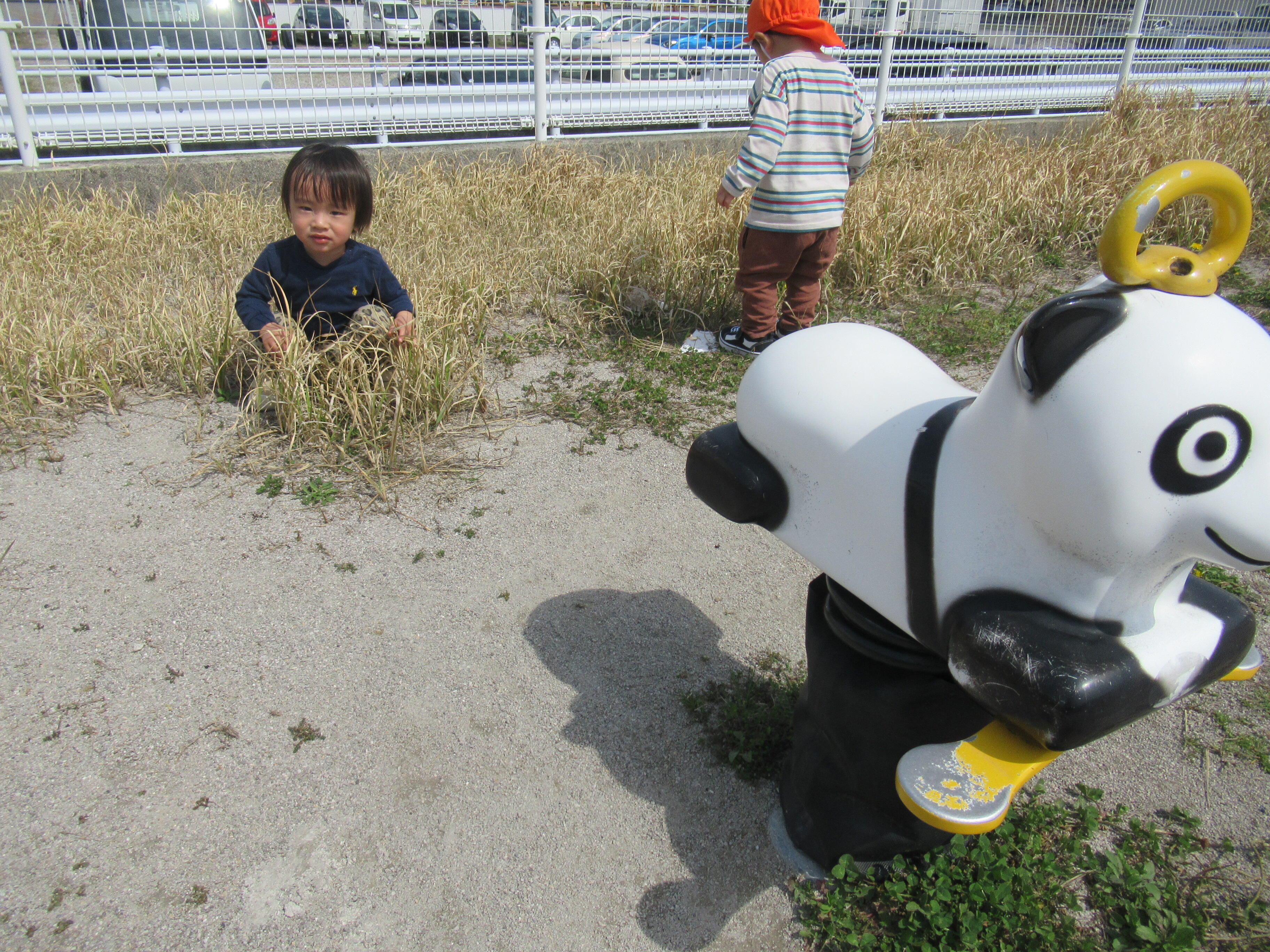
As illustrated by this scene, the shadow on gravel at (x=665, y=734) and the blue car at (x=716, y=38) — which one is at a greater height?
the blue car at (x=716, y=38)

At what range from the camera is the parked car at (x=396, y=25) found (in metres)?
7.05

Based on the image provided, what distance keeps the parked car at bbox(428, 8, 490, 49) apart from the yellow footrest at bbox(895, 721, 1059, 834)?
7.35m

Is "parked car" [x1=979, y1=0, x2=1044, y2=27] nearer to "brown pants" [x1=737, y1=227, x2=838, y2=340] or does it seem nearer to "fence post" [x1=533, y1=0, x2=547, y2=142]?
"fence post" [x1=533, y1=0, x2=547, y2=142]

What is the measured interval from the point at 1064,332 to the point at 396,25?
7329 mm

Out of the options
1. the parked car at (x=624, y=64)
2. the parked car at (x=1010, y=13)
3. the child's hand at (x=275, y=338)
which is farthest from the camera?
the parked car at (x=1010, y=13)

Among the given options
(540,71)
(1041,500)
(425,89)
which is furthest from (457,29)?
(1041,500)

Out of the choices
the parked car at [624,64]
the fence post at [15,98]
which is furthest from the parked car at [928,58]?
the fence post at [15,98]

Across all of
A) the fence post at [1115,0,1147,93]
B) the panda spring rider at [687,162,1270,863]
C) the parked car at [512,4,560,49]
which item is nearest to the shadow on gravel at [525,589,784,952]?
the panda spring rider at [687,162,1270,863]

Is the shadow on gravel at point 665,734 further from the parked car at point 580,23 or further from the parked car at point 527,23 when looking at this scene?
the parked car at point 580,23

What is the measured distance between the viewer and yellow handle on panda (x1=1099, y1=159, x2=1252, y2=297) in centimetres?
122

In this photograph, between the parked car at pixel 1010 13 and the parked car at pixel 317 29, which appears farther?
the parked car at pixel 1010 13

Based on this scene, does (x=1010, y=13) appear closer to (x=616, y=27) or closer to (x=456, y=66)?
(x=616, y=27)

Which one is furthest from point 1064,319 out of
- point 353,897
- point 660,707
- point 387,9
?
point 387,9

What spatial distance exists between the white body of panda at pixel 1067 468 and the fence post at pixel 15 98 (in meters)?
6.62
